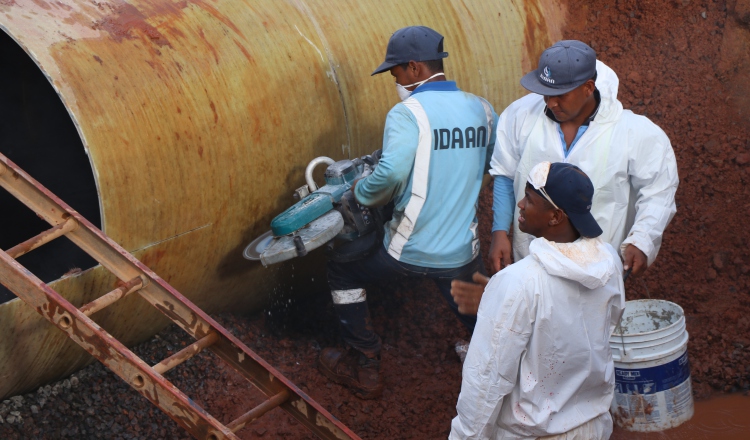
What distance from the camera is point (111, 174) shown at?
3.64 meters

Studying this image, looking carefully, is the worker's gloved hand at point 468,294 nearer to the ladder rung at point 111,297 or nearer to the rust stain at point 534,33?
the ladder rung at point 111,297

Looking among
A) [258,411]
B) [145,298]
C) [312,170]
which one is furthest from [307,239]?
[258,411]

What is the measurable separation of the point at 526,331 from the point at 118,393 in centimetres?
Result: 249

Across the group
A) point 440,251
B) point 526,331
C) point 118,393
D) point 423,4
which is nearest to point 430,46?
point 440,251

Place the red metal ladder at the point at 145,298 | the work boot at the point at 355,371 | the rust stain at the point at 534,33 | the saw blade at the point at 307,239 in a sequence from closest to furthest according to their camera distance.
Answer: the red metal ladder at the point at 145,298
the saw blade at the point at 307,239
the work boot at the point at 355,371
the rust stain at the point at 534,33

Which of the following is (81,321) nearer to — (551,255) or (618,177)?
(551,255)

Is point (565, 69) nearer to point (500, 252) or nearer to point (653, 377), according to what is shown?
point (500, 252)

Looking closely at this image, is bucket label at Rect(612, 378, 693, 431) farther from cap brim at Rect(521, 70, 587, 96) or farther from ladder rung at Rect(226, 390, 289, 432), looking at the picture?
ladder rung at Rect(226, 390, 289, 432)

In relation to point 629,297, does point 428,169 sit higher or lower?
higher

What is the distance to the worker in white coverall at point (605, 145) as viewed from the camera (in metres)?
3.57

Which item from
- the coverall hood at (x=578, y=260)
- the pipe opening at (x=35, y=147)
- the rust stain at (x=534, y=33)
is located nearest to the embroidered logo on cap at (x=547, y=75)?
the coverall hood at (x=578, y=260)

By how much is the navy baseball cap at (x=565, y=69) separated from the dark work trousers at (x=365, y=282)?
3.65ft

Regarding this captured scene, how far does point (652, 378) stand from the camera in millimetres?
3998

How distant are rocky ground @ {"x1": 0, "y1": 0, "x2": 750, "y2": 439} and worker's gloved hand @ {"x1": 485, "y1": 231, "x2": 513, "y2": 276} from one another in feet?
3.58
